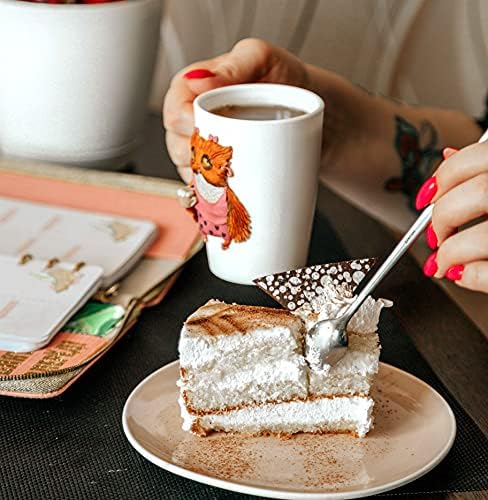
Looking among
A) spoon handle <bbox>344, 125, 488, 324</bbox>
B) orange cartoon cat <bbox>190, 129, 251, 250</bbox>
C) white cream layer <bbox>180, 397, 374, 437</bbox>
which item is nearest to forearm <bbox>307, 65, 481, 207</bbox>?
orange cartoon cat <bbox>190, 129, 251, 250</bbox>

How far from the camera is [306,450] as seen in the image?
601 mm

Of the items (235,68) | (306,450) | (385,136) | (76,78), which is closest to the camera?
(306,450)

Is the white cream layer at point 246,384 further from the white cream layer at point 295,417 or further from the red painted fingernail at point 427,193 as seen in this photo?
the red painted fingernail at point 427,193

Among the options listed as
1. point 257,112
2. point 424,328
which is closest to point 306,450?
point 424,328

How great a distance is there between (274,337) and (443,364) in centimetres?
20

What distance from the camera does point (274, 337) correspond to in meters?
0.61

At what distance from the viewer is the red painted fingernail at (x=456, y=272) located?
0.68 meters

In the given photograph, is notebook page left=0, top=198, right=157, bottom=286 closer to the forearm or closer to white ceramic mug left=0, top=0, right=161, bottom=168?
white ceramic mug left=0, top=0, right=161, bottom=168

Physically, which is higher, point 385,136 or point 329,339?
point 329,339

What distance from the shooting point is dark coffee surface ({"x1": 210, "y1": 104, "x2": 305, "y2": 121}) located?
84cm

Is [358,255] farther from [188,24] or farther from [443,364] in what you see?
[188,24]

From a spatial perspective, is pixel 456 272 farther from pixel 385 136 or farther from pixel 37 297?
A: pixel 385 136

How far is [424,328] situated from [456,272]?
13 centimetres

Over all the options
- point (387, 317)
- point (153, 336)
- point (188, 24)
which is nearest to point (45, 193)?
point (153, 336)
